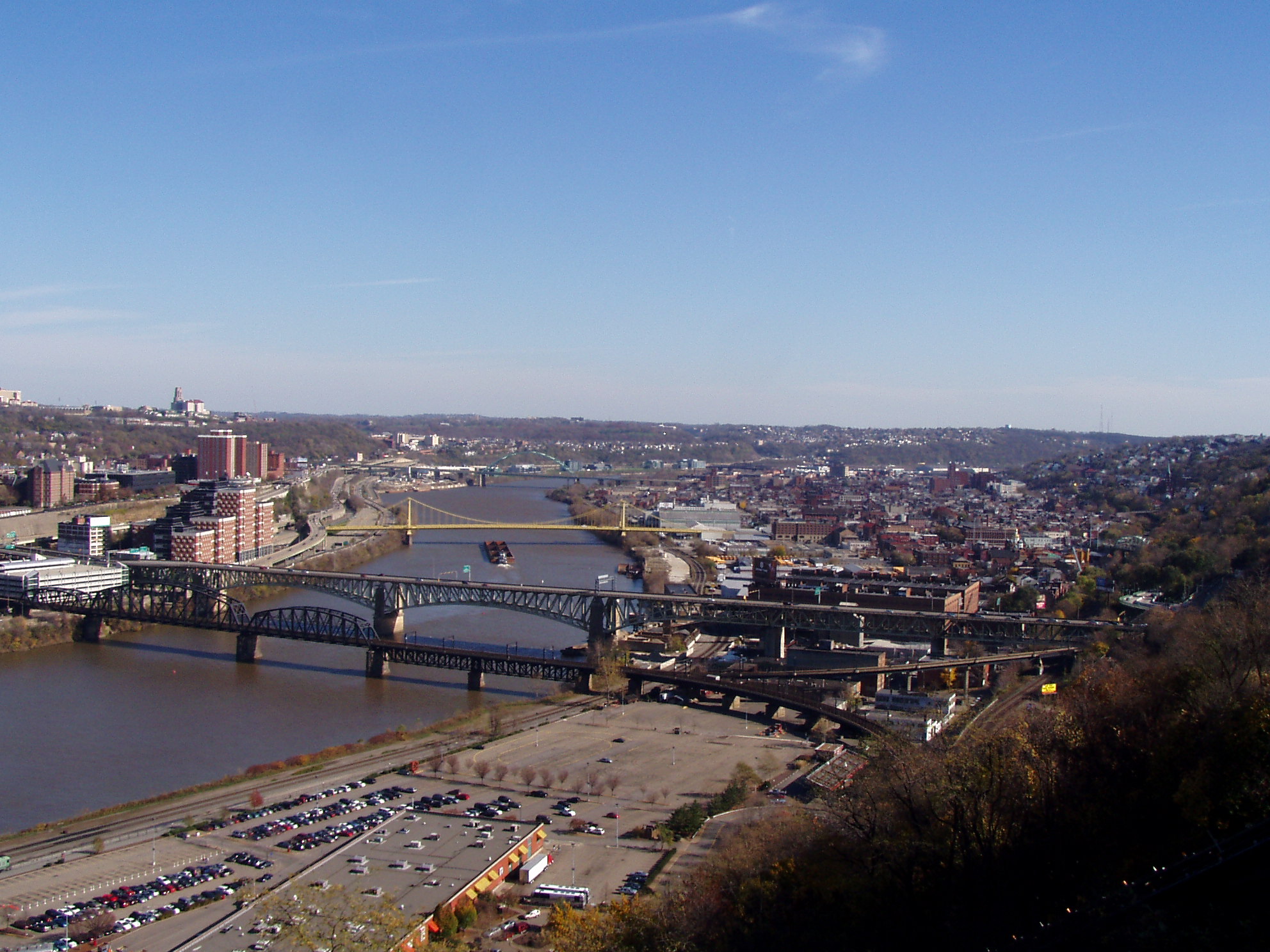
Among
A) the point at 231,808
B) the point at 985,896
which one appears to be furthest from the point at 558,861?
the point at 985,896

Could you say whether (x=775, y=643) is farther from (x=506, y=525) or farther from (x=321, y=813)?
(x=506, y=525)

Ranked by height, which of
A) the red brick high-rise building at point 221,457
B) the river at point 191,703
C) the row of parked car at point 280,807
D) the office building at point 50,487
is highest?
the red brick high-rise building at point 221,457

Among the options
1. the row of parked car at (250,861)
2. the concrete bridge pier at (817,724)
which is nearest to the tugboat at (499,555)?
the concrete bridge pier at (817,724)

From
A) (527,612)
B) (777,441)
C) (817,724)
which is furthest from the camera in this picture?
(777,441)

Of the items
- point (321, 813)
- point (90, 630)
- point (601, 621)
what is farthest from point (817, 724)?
point (90, 630)

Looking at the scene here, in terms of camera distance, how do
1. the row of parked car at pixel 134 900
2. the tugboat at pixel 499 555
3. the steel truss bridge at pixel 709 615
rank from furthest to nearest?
the tugboat at pixel 499 555 → the steel truss bridge at pixel 709 615 → the row of parked car at pixel 134 900

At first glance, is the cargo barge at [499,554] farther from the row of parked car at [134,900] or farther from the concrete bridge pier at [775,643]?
the row of parked car at [134,900]

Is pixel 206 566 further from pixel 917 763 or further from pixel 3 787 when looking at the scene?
pixel 917 763
